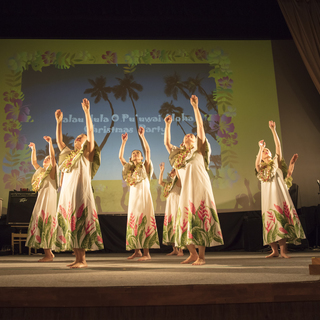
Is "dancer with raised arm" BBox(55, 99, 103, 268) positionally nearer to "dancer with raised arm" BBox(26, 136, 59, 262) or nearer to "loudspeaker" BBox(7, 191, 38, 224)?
"dancer with raised arm" BBox(26, 136, 59, 262)

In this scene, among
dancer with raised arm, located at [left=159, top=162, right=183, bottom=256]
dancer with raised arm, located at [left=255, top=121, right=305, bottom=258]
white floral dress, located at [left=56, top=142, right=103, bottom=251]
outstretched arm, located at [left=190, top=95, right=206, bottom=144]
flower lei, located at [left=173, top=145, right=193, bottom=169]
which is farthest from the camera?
dancer with raised arm, located at [left=159, top=162, right=183, bottom=256]

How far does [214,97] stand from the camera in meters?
7.12

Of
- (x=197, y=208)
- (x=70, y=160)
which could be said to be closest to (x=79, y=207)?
(x=70, y=160)

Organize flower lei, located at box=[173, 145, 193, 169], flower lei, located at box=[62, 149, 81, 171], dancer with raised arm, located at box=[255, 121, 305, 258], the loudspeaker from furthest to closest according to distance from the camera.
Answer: the loudspeaker → dancer with raised arm, located at box=[255, 121, 305, 258] → flower lei, located at box=[173, 145, 193, 169] → flower lei, located at box=[62, 149, 81, 171]

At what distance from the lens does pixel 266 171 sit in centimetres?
460

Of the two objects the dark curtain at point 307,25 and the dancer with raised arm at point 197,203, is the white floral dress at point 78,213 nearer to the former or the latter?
the dancer with raised arm at point 197,203

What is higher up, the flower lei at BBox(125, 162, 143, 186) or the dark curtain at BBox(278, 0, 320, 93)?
the dark curtain at BBox(278, 0, 320, 93)

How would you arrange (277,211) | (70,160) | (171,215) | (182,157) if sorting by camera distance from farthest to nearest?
1. (171,215)
2. (277,211)
3. (182,157)
4. (70,160)

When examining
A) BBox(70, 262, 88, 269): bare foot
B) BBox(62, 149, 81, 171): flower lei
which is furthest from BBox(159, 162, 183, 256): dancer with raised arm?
BBox(70, 262, 88, 269): bare foot

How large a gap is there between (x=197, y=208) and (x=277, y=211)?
1761mm

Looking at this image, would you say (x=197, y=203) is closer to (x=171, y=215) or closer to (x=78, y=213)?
(x=78, y=213)

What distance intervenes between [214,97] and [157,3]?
2329 millimetres

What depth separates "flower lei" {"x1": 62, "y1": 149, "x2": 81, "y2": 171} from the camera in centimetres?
308

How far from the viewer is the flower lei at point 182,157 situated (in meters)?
3.49
